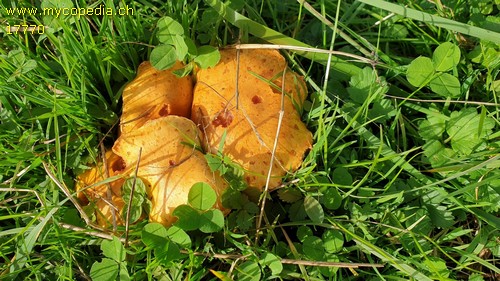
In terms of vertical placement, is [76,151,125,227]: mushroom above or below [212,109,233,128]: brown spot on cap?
below

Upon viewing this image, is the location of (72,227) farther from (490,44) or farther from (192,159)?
(490,44)

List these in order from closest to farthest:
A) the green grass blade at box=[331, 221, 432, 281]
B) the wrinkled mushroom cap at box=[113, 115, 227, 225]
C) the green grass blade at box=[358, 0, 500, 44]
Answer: the wrinkled mushroom cap at box=[113, 115, 227, 225] < the green grass blade at box=[331, 221, 432, 281] < the green grass blade at box=[358, 0, 500, 44]

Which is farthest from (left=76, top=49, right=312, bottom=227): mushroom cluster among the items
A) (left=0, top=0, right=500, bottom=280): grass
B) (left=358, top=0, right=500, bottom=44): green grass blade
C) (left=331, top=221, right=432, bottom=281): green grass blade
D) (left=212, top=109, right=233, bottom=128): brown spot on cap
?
(left=358, top=0, right=500, bottom=44): green grass blade

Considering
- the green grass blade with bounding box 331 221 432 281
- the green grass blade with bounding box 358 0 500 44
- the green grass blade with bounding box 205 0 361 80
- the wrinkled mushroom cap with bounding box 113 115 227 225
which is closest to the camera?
the wrinkled mushroom cap with bounding box 113 115 227 225

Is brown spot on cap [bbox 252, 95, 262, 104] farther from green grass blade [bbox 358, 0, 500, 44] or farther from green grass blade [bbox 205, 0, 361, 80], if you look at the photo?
green grass blade [bbox 358, 0, 500, 44]

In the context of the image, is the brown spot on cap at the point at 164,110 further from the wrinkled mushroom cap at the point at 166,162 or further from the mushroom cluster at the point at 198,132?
the wrinkled mushroom cap at the point at 166,162

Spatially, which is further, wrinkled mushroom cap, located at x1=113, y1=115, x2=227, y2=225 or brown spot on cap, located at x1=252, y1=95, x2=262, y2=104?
brown spot on cap, located at x1=252, y1=95, x2=262, y2=104

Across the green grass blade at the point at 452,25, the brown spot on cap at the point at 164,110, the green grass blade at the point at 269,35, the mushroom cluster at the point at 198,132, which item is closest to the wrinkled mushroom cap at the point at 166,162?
the mushroom cluster at the point at 198,132

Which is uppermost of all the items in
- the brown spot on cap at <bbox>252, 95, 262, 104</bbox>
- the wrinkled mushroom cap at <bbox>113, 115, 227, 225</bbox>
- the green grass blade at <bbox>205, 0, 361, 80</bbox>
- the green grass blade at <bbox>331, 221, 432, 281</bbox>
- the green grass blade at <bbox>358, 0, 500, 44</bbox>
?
the green grass blade at <bbox>358, 0, 500, 44</bbox>

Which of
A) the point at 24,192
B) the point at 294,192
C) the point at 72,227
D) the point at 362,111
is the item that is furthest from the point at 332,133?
the point at 24,192
